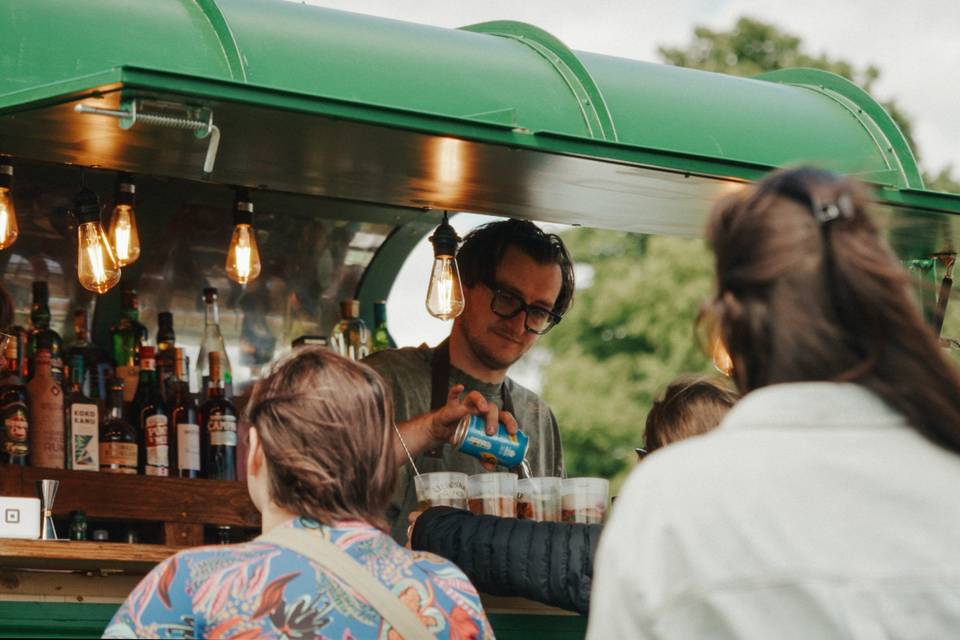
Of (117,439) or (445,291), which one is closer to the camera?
(445,291)

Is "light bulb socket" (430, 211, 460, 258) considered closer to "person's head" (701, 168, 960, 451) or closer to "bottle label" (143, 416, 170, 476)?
"bottle label" (143, 416, 170, 476)

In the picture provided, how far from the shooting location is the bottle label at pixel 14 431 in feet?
16.4

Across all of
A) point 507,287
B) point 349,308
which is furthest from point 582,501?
point 349,308

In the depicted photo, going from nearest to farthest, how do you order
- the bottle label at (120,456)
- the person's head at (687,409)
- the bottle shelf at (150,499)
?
the person's head at (687,409), the bottle shelf at (150,499), the bottle label at (120,456)

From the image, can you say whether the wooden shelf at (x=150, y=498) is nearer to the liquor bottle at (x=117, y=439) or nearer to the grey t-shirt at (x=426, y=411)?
the liquor bottle at (x=117, y=439)

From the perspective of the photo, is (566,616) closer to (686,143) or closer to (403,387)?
(403,387)

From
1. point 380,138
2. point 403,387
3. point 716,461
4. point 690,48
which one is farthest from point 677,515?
point 690,48

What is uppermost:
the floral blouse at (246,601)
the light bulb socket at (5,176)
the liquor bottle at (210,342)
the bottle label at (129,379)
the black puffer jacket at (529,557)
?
the light bulb socket at (5,176)

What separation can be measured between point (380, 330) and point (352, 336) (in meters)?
0.14

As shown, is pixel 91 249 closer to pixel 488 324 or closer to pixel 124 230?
pixel 124 230

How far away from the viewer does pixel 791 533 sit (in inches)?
66.7

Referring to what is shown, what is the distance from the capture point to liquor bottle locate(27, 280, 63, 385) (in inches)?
207

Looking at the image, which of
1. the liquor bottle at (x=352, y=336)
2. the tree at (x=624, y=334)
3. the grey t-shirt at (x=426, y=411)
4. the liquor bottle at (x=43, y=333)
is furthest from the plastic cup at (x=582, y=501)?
the tree at (x=624, y=334)

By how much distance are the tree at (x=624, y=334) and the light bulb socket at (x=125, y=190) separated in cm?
1694
